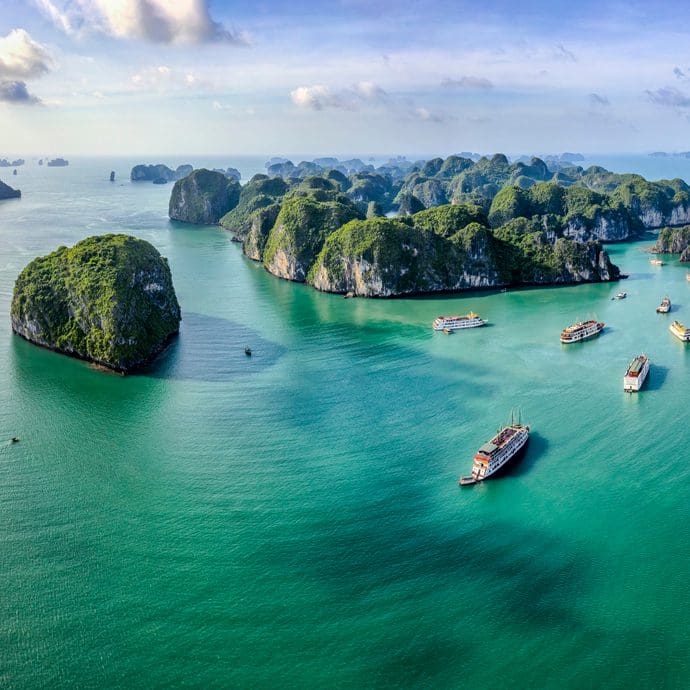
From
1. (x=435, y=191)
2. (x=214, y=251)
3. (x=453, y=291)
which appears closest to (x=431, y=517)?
(x=453, y=291)

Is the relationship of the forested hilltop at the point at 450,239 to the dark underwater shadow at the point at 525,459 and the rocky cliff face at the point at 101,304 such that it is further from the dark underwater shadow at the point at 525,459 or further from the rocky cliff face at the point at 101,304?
the dark underwater shadow at the point at 525,459

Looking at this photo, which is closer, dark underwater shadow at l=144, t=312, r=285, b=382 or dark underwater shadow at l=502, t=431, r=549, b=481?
dark underwater shadow at l=502, t=431, r=549, b=481

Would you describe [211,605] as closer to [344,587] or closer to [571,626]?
[344,587]

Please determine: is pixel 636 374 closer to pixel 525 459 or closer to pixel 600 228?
pixel 525 459

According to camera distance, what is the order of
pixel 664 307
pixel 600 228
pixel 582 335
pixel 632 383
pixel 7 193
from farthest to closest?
pixel 7 193 → pixel 600 228 → pixel 664 307 → pixel 582 335 → pixel 632 383

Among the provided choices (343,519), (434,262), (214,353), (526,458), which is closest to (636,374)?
(526,458)

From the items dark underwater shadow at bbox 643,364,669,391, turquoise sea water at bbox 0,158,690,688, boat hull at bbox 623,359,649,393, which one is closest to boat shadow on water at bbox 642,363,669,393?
dark underwater shadow at bbox 643,364,669,391

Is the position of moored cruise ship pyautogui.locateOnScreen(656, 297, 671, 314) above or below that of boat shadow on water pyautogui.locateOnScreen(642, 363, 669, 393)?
above

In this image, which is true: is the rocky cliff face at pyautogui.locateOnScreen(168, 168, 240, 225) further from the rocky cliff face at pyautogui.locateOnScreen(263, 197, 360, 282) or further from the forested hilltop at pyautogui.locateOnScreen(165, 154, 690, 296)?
the rocky cliff face at pyautogui.locateOnScreen(263, 197, 360, 282)
